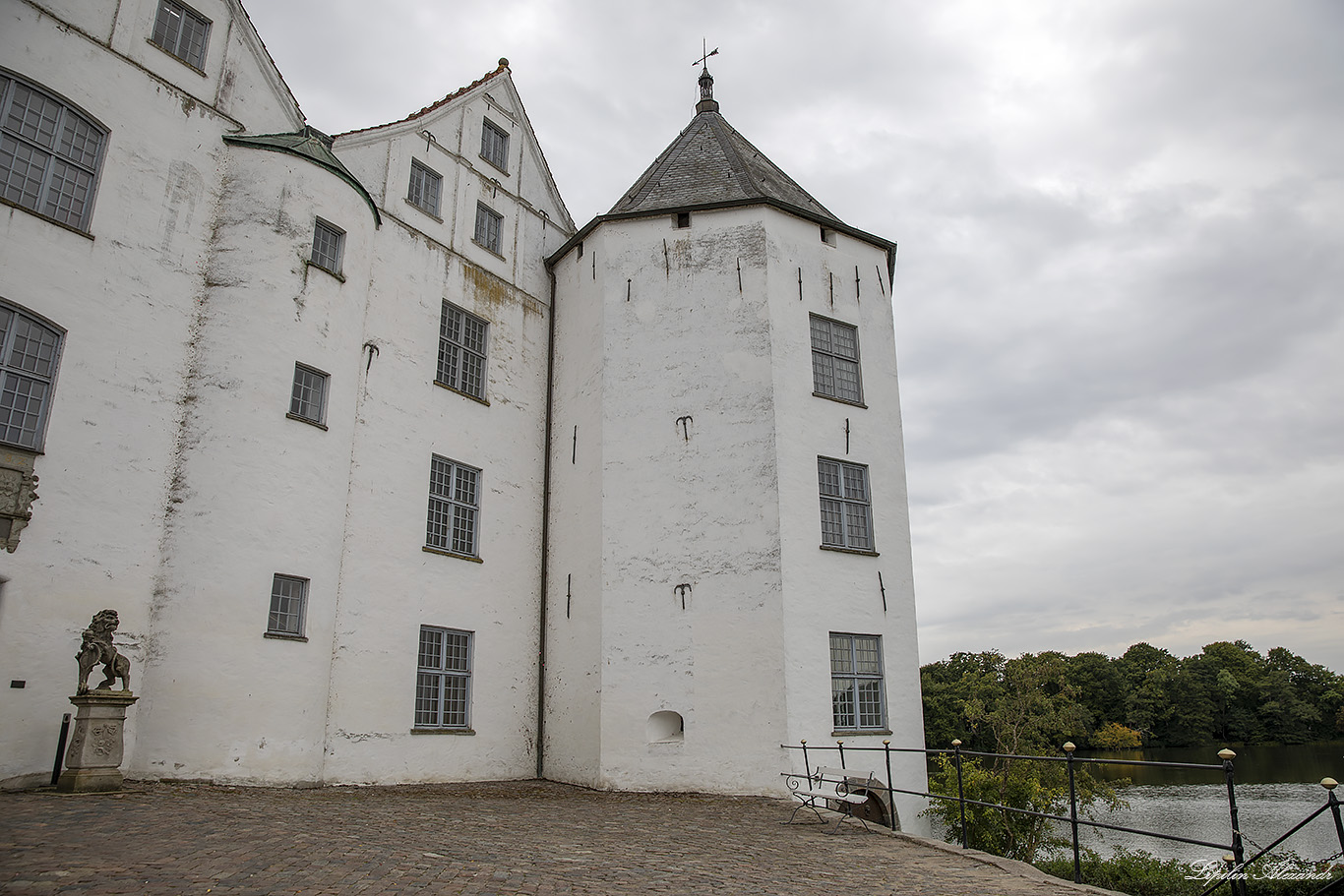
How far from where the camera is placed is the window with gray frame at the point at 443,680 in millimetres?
14992

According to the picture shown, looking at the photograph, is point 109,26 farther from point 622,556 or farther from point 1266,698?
point 1266,698

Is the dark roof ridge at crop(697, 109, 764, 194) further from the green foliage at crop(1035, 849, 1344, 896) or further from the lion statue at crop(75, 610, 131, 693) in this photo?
the green foliage at crop(1035, 849, 1344, 896)

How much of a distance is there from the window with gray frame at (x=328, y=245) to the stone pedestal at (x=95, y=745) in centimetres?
746

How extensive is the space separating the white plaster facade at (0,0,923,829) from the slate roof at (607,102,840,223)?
1.99 feet

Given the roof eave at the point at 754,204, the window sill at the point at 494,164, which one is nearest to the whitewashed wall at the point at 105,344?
the window sill at the point at 494,164

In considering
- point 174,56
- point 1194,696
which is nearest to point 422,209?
point 174,56

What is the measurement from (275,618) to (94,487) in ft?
10.0

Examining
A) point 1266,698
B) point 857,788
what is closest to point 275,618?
point 857,788

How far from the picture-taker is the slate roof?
17.9 m

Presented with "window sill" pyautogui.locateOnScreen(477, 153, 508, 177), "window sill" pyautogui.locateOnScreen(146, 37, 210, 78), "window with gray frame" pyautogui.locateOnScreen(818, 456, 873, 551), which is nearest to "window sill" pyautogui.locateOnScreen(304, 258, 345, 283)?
"window sill" pyautogui.locateOnScreen(146, 37, 210, 78)

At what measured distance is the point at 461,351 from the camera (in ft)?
56.7

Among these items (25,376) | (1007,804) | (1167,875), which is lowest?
(1167,875)

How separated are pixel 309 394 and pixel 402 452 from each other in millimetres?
1979

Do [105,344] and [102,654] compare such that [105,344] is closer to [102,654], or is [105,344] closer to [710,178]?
[102,654]
